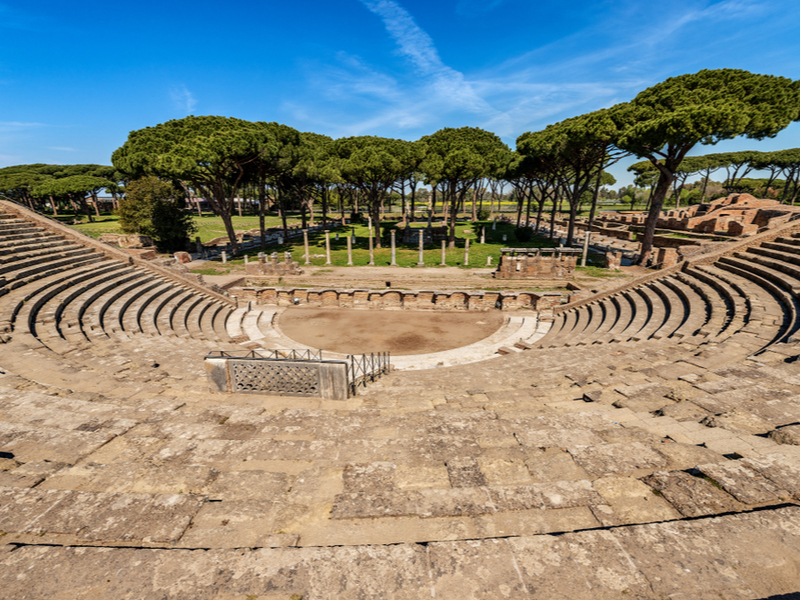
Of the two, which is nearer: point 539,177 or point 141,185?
point 141,185

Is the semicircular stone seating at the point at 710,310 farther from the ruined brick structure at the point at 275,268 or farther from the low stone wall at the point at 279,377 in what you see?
the ruined brick structure at the point at 275,268

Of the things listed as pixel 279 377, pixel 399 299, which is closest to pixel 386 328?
pixel 399 299

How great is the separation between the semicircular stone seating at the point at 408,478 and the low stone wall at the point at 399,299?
38.6 ft

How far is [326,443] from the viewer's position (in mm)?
6059

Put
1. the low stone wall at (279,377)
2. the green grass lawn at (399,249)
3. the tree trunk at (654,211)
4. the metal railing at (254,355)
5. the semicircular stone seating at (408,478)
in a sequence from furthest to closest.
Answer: the green grass lawn at (399,249), the tree trunk at (654,211), the metal railing at (254,355), the low stone wall at (279,377), the semicircular stone seating at (408,478)

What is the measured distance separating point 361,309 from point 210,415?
55.9ft

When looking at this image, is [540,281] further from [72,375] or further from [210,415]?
[72,375]

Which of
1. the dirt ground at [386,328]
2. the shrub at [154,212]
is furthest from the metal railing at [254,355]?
the shrub at [154,212]

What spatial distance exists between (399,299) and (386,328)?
3880 millimetres

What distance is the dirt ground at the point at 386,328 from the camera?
712 inches

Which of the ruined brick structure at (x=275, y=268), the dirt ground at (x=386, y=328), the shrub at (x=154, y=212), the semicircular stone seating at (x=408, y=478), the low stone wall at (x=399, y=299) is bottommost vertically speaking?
the dirt ground at (x=386, y=328)

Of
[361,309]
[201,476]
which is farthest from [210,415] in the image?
[361,309]

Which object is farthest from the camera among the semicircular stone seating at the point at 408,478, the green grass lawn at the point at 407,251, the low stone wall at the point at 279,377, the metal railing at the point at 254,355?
the green grass lawn at the point at 407,251

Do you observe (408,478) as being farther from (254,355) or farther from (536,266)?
(536,266)
